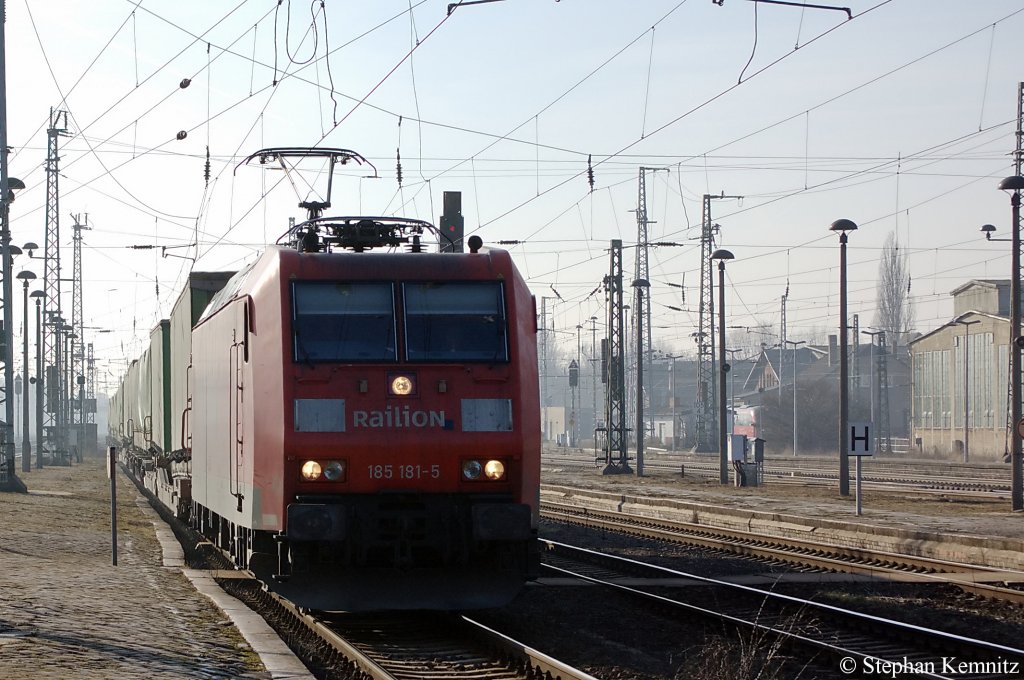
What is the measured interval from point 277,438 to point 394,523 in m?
1.26

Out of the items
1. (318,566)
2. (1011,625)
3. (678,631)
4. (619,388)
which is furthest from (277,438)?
(619,388)

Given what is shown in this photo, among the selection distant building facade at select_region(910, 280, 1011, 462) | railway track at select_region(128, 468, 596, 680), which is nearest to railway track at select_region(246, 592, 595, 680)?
railway track at select_region(128, 468, 596, 680)

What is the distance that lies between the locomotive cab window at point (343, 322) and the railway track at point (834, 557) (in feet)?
23.7

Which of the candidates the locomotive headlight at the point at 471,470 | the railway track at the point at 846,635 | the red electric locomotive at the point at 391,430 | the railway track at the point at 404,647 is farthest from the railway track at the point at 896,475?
the locomotive headlight at the point at 471,470

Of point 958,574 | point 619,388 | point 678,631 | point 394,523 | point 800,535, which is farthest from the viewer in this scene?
point 619,388

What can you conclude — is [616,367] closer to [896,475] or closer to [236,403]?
[896,475]

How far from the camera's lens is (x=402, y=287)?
1209cm

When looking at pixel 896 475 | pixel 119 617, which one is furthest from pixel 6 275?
pixel 896 475

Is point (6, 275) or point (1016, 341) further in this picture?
point (6, 275)

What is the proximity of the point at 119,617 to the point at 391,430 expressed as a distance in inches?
124

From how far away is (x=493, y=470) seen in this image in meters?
11.7

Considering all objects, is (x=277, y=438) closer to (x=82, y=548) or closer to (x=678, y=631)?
(x=678, y=631)

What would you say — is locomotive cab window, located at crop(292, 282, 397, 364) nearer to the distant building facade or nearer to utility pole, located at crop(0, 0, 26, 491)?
utility pole, located at crop(0, 0, 26, 491)

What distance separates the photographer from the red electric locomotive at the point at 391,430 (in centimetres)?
1144
